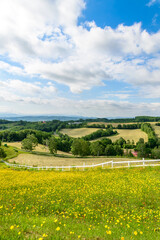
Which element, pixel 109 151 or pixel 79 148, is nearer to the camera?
pixel 79 148

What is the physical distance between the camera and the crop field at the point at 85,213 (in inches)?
219

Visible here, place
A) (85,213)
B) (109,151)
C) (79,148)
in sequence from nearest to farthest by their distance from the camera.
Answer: (85,213)
(79,148)
(109,151)

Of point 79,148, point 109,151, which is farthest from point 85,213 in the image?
point 109,151

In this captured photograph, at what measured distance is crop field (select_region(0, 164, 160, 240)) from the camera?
219 inches

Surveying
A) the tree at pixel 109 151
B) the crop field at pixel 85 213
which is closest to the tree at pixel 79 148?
the tree at pixel 109 151

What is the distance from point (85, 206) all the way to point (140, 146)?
3328 inches

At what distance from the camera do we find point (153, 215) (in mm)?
7992

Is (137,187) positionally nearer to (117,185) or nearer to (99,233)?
(117,185)

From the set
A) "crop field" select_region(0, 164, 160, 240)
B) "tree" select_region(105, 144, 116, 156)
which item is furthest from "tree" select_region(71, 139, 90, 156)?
"crop field" select_region(0, 164, 160, 240)

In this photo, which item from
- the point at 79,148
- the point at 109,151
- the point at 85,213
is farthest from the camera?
the point at 109,151

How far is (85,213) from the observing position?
846 centimetres

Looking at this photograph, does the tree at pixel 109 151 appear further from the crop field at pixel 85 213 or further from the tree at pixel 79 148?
the crop field at pixel 85 213

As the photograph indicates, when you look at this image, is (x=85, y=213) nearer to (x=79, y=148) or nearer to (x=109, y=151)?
(x=79, y=148)

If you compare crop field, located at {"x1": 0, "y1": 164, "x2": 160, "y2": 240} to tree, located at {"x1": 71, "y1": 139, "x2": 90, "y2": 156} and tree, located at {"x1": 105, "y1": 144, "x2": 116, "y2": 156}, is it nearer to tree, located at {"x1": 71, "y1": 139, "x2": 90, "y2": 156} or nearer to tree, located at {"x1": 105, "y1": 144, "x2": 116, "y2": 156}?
tree, located at {"x1": 71, "y1": 139, "x2": 90, "y2": 156}
